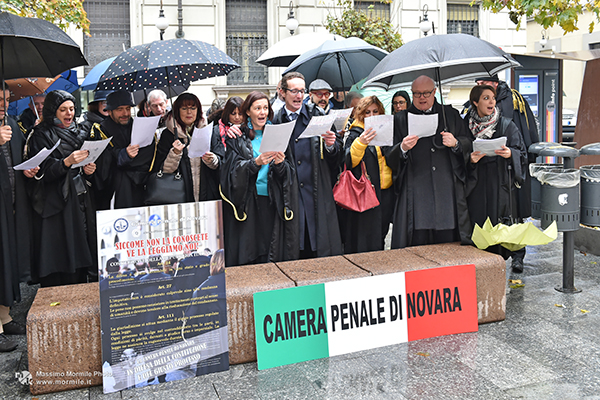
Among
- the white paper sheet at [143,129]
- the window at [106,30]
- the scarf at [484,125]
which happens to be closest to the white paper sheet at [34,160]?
the white paper sheet at [143,129]

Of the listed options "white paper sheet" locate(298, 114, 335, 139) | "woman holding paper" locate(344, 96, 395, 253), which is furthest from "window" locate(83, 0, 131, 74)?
"white paper sheet" locate(298, 114, 335, 139)

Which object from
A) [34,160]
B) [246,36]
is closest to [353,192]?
[34,160]

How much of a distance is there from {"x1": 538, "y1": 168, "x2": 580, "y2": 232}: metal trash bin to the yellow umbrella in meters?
0.58

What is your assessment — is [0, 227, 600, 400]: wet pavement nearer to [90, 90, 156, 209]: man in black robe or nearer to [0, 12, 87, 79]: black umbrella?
[90, 90, 156, 209]: man in black robe

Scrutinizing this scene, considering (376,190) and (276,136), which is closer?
(276,136)

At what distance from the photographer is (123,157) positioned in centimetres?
498

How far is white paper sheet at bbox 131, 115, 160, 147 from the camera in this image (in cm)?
438

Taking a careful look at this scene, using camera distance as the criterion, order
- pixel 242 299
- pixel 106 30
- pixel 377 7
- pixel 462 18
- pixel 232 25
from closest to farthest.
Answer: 1. pixel 242 299
2. pixel 106 30
3. pixel 232 25
4. pixel 377 7
5. pixel 462 18

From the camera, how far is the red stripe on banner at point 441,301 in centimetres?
425

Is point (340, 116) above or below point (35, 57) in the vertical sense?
below

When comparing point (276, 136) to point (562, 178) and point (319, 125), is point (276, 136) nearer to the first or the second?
point (319, 125)

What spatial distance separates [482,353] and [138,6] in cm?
1363

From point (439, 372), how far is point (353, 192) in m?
1.89

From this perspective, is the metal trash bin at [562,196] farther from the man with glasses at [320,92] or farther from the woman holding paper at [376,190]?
the man with glasses at [320,92]
